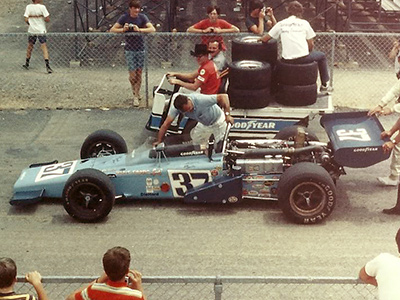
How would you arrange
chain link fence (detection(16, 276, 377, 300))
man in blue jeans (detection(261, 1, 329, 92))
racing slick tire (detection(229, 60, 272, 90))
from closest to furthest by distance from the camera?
chain link fence (detection(16, 276, 377, 300)) → racing slick tire (detection(229, 60, 272, 90)) → man in blue jeans (detection(261, 1, 329, 92))

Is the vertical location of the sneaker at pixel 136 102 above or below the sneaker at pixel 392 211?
below

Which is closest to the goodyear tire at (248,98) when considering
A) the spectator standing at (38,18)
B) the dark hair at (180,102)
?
the dark hair at (180,102)

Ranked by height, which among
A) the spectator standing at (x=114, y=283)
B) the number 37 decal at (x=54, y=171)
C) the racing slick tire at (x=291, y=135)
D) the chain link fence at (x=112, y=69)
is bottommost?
the chain link fence at (x=112, y=69)

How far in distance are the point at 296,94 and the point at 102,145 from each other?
303cm

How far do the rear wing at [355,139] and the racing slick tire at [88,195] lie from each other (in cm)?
279

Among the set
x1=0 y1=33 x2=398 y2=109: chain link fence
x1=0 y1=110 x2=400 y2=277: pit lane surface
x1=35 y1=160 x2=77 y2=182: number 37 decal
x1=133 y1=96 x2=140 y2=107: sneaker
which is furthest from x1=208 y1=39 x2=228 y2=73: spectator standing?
x1=35 y1=160 x2=77 y2=182: number 37 decal

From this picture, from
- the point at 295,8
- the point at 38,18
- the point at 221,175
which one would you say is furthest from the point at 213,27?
the point at 221,175

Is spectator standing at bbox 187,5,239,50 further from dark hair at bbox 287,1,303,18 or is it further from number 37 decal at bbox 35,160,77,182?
number 37 decal at bbox 35,160,77,182

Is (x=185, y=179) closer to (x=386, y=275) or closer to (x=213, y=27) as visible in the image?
(x=213, y=27)

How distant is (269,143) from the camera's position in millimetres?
9805

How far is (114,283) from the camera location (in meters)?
5.39

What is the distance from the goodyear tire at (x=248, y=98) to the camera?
438 inches

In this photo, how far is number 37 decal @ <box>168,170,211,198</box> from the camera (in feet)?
30.5

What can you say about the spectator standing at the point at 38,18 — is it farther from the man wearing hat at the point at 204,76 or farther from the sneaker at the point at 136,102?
the man wearing hat at the point at 204,76
